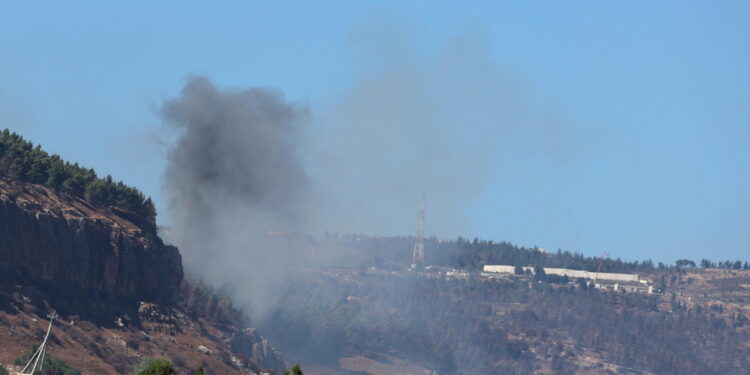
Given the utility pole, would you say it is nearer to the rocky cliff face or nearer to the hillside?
the hillside

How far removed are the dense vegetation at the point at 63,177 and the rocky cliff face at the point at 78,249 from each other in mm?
1825

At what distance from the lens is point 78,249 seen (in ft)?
484

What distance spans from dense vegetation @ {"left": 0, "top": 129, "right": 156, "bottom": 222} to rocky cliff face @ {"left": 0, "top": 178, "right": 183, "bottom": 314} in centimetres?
183

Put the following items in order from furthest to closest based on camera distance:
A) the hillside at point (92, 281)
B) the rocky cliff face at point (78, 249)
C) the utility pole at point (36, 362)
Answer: the rocky cliff face at point (78, 249), the hillside at point (92, 281), the utility pole at point (36, 362)

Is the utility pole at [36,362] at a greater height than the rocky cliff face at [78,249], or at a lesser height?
lesser

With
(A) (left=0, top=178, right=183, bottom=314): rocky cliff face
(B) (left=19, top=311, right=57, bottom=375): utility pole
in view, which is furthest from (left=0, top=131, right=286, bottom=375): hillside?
(B) (left=19, top=311, right=57, bottom=375): utility pole

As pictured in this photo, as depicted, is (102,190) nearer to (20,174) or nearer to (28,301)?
(20,174)

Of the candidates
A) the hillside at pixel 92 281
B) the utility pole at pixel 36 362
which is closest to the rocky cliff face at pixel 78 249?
the hillside at pixel 92 281

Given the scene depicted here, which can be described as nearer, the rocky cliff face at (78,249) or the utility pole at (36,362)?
the utility pole at (36,362)

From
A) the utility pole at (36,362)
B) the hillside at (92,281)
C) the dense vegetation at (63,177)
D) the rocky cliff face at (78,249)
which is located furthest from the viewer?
the dense vegetation at (63,177)

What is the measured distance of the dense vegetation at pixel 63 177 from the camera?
6043 inches

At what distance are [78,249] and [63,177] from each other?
16.2 meters

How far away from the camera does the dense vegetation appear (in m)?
154

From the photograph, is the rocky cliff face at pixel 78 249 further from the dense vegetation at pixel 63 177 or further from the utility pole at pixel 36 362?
the utility pole at pixel 36 362
